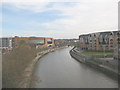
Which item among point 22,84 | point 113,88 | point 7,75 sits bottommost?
point 113,88

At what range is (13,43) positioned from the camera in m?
35.5

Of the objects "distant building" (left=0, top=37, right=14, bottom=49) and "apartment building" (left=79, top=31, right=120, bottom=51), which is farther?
"distant building" (left=0, top=37, right=14, bottom=49)

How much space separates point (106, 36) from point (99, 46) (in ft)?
5.92

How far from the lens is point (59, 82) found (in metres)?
7.07

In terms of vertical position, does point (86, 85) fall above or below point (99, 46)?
below

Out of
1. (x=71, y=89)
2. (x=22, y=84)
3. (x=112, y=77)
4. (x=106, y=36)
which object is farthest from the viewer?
(x=106, y=36)

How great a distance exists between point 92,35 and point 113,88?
1593 centimetres

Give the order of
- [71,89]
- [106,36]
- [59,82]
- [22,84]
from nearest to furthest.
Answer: [22,84] < [71,89] < [59,82] < [106,36]

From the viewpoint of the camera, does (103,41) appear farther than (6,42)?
No

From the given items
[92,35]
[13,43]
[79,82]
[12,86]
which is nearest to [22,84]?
[12,86]

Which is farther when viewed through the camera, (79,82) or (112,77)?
(112,77)

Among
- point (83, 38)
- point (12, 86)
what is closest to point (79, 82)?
point (12, 86)

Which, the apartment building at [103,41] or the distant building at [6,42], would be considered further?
the distant building at [6,42]

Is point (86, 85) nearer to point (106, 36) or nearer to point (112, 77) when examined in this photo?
point (112, 77)
